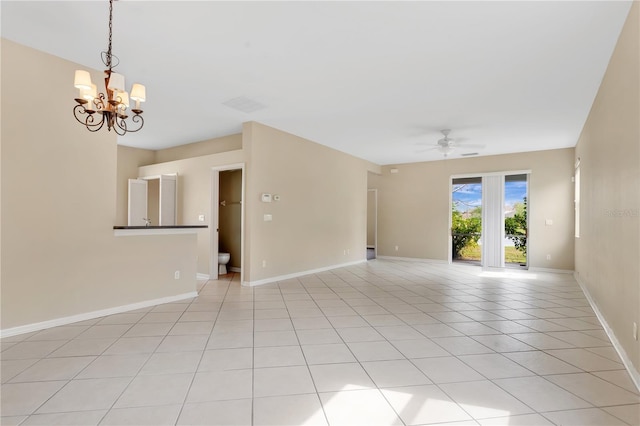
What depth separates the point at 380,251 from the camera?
9.49 meters

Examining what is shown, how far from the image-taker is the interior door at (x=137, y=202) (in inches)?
275

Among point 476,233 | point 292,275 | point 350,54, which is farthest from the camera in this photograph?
point 476,233

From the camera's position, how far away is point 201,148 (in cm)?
682

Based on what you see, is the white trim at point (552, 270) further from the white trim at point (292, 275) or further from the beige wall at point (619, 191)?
the white trim at point (292, 275)

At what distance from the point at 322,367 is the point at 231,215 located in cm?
511

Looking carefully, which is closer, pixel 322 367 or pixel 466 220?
pixel 322 367

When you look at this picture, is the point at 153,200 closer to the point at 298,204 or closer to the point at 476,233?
the point at 298,204

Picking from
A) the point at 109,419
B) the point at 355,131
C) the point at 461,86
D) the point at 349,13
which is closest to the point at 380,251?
the point at 355,131

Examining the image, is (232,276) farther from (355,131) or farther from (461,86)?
(461,86)

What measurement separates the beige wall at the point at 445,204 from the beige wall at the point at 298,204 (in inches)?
54.1

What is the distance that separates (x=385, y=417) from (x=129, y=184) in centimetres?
710

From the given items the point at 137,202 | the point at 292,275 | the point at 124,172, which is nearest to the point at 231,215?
the point at 292,275

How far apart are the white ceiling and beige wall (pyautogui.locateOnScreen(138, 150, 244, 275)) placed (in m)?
0.90

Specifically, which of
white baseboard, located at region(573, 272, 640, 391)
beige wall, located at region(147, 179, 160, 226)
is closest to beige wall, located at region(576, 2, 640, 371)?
white baseboard, located at region(573, 272, 640, 391)
